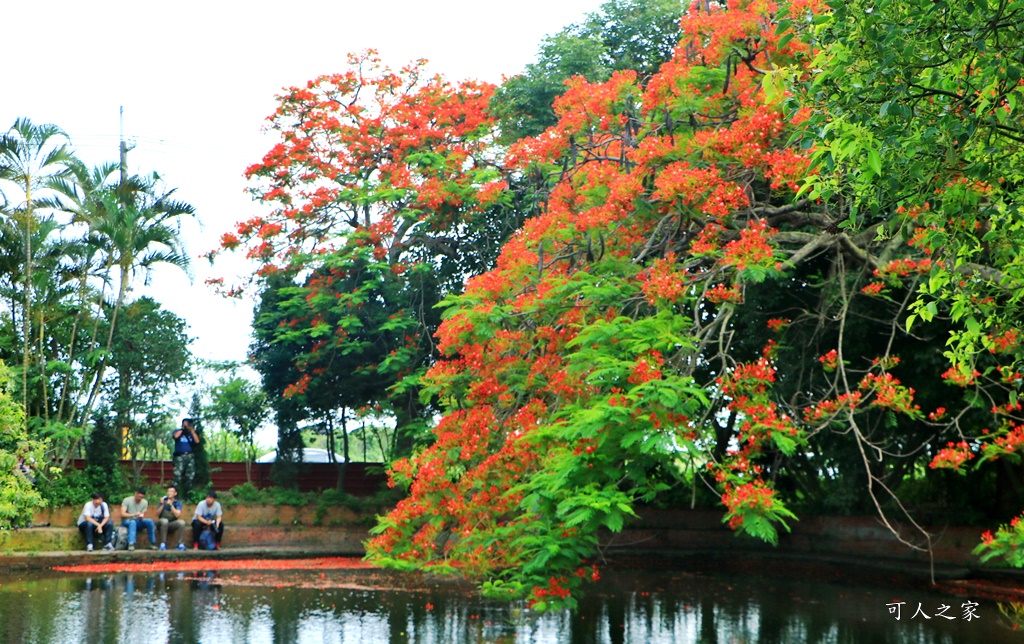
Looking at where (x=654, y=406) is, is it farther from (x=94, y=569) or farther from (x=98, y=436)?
(x=98, y=436)

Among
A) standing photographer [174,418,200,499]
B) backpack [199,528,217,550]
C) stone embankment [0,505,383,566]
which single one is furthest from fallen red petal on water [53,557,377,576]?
standing photographer [174,418,200,499]

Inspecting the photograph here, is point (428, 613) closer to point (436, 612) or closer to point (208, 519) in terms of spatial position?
point (436, 612)

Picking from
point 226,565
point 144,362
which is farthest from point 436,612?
point 144,362

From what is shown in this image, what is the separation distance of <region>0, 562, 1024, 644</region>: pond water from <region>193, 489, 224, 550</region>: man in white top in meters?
2.56

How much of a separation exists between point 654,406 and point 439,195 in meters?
11.5

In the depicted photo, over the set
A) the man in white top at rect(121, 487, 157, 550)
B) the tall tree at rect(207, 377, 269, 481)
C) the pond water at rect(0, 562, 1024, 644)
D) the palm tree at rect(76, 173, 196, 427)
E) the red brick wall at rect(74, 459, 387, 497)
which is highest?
the palm tree at rect(76, 173, 196, 427)

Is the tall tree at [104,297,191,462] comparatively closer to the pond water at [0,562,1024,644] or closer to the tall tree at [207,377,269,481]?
the tall tree at [207,377,269,481]

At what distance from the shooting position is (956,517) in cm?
1738

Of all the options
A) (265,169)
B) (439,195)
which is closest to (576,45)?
(439,195)

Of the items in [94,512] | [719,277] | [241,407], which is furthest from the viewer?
[241,407]

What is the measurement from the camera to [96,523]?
1817cm

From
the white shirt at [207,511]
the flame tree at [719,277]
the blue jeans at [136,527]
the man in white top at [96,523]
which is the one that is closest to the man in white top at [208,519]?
the white shirt at [207,511]

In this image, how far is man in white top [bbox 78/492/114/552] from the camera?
18094 millimetres

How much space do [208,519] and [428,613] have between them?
8228 millimetres
